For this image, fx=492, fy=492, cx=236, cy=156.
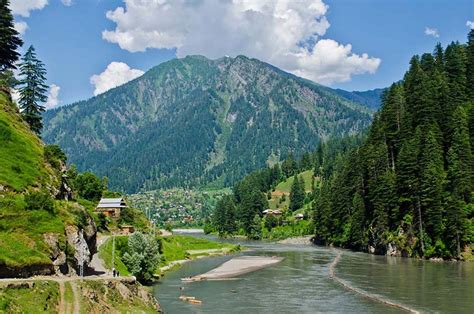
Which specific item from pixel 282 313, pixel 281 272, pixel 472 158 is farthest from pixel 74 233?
pixel 472 158

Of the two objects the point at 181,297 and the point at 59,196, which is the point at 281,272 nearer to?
the point at 181,297

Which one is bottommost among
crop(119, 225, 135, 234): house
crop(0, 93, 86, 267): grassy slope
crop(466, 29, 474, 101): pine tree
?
crop(119, 225, 135, 234): house

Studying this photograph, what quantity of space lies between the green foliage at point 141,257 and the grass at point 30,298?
45.0 m

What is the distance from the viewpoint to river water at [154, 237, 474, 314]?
234 ft

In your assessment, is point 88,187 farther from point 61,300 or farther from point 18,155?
point 61,300

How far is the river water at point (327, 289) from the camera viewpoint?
234 feet

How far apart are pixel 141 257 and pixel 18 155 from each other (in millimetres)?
30450

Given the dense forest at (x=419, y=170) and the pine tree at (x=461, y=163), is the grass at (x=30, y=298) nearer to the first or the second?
the dense forest at (x=419, y=170)

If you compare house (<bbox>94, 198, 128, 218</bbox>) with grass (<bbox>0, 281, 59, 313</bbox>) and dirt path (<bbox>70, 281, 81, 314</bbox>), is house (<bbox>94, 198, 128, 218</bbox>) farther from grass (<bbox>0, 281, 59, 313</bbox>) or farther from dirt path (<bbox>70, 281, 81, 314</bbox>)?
grass (<bbox>0, 281, 59, 313</bbox>)

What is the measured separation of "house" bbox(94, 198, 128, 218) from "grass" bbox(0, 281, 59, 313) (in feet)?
332

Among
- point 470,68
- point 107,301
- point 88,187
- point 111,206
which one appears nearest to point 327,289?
point 107,301

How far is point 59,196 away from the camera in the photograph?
267 ft

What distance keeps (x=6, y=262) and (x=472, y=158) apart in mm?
123386

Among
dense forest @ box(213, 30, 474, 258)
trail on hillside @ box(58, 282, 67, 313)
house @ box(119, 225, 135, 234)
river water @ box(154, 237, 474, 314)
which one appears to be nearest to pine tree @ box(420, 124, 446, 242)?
dense forest @ box(213, 30, 474, 258)
